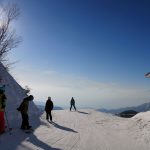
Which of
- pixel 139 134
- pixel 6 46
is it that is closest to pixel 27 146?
pixel 139 134

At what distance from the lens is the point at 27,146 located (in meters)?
10.9

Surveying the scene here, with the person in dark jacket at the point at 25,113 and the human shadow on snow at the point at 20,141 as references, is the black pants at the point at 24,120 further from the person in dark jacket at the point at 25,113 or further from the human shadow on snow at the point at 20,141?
the human shadow on snow at the point at 20,141

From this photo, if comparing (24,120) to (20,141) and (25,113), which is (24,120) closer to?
(25,113)

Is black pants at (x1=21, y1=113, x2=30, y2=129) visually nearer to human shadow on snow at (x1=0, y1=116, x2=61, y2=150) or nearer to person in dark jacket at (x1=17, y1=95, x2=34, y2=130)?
person in dark jacket at (x1=17, y1=95, x2=34, y2=130)

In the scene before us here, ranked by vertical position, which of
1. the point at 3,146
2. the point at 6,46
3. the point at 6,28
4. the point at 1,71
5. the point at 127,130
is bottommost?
the point at 3,146

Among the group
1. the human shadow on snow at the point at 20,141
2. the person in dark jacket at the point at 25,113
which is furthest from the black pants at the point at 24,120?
the human shadow on snow at the point at 20,141

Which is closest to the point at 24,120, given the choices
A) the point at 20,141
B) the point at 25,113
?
the point at 25,113

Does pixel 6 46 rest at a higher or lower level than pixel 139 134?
higher

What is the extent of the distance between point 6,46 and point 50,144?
1003 inches

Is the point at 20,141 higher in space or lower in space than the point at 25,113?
lower

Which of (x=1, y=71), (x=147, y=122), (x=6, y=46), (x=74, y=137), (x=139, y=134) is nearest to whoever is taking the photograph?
(x=74, y=137)

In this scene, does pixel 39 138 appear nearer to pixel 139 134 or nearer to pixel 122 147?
pixel 122 147

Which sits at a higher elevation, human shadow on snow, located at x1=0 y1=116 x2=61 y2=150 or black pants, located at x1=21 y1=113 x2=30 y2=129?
black pants, located at x1=21 y1=113 x2=30 y2=129

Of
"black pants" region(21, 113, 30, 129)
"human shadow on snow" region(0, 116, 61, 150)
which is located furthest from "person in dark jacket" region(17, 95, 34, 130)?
"human shadow on snow" region(0, 116, 61, 150)
